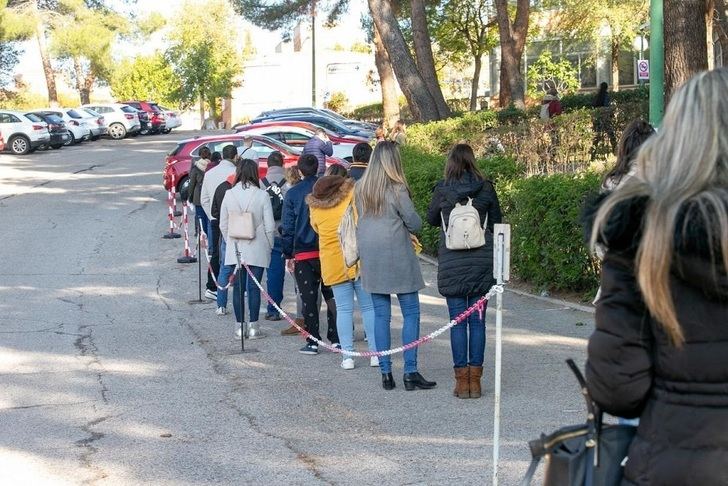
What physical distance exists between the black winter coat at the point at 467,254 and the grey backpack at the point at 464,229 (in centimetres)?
7

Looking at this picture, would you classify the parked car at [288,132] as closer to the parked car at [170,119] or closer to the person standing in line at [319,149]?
the person standing in line at [319,149]

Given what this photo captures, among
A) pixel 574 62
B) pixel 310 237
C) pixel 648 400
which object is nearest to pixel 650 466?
pixel 648 400

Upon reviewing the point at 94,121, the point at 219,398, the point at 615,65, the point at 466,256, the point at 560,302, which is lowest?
the point at 219,398

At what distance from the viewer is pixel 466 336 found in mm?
8320

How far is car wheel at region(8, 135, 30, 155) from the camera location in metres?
43.0

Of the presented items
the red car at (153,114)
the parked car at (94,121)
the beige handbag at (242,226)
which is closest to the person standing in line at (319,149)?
the beige handbag at (242,226)

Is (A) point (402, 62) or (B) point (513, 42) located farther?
(B) point (513, 42)

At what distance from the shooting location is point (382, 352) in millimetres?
8602

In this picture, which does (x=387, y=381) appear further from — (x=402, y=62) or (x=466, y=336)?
(x=402, y=62)

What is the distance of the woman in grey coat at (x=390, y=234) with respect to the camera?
8.47 meters

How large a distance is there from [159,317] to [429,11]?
123ft

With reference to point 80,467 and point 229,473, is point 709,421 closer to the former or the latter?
point 229,473

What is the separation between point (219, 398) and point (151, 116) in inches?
1989

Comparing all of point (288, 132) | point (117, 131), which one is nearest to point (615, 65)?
point (117, 131)
